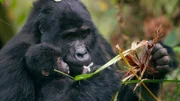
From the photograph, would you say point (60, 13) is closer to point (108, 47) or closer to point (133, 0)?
point (108, 47)

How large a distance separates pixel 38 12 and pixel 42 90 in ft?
2.49

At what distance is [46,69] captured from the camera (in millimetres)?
4367

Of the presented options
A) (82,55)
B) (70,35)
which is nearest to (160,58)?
(82,55)

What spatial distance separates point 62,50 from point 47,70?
34 centimetres

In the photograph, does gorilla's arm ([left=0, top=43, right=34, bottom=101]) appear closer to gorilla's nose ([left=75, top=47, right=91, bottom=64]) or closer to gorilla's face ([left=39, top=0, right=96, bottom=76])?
gorilla's face ([left=39, top=0, right=96, bottom=76])

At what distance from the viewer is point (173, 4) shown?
7.36 metres

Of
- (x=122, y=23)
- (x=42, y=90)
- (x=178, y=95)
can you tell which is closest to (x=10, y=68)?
(x=42, y=90)

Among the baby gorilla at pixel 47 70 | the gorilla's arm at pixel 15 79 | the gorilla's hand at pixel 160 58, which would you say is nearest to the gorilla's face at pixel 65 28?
the baby gorilla at pixel 47 70

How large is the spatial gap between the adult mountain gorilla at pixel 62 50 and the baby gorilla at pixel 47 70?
0.02 metres

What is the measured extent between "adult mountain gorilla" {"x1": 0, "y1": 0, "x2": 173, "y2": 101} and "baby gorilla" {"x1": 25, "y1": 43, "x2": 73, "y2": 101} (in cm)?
3

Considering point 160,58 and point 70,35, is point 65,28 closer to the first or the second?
point 70,35

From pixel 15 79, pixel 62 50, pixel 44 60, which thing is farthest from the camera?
pixel 62 50

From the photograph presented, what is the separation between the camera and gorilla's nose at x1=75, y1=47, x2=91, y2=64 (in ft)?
14.6

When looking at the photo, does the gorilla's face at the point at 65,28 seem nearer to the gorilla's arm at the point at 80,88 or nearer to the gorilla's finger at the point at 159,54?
the gorilla's arm at the point at 80,88
